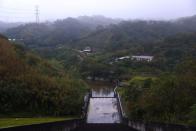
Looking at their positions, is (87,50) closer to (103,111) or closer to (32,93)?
(103,111)

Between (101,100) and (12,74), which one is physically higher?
(12,74)

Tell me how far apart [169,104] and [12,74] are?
17.0m

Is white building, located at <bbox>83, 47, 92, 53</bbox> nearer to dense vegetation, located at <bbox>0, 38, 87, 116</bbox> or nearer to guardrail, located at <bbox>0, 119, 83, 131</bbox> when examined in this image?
dense vegetation, located at <bbox>0, 38, 87, 116</bbox>

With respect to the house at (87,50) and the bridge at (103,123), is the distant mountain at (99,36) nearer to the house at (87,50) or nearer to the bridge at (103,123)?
the house at (87,50)

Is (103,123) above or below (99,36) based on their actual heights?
below

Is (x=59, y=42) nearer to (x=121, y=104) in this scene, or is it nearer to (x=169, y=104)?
(x=121, y=104)

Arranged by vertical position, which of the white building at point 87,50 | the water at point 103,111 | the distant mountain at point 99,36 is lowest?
the water at point 103,111

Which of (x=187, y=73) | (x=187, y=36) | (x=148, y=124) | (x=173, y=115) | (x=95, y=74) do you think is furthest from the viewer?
(x=187, y=36)

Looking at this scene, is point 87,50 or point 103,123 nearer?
point 103,123

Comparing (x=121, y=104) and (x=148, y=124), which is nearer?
(x=148, y=124)

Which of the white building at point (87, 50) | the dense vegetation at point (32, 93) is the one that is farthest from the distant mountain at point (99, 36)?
the dense vegetation at point (32, 93)

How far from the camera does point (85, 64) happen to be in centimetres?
9250

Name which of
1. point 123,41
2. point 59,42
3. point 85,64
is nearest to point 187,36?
point 123,41

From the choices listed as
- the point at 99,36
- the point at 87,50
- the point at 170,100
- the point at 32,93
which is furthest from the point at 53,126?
the point at 99,36
